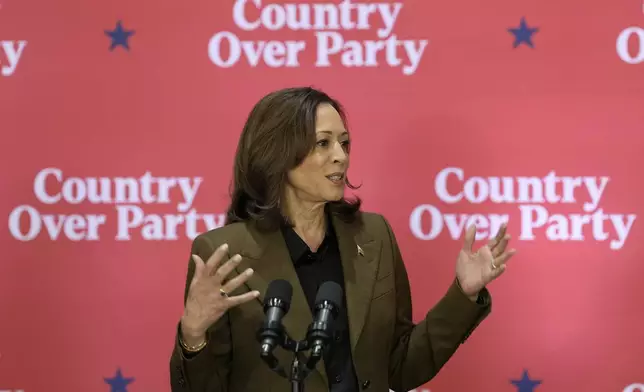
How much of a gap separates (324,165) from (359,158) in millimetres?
775

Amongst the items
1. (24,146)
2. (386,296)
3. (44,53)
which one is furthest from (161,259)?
(386,296)

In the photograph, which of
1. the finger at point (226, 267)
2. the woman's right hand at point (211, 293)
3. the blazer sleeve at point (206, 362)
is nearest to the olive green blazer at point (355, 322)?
the blazer sleeve at point (206, 362)

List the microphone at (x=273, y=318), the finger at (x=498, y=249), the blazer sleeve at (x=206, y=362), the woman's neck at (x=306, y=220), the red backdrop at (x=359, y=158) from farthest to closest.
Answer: the red backdrop at (x=359, y=158), the woman's neck at (x=306, y=220), the finger at (x=498, y=249), the blazer sleeve at (x=206, y=362), the microphone at (x=273, y=318)

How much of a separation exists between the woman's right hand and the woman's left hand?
0.54 metres

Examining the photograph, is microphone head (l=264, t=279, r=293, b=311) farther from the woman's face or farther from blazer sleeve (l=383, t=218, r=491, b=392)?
blazer sleeve (l=383, t=218, r=491, b=392)

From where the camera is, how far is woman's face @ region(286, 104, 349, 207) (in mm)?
1939

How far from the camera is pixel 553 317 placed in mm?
2670

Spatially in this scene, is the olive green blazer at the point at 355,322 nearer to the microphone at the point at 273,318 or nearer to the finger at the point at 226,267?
the finger at the point at 226,267

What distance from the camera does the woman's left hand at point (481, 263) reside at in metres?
→ 1.87

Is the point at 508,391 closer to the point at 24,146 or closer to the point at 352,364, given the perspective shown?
the point at 352,364

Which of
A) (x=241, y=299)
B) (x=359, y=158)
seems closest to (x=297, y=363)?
(x=241, y=299)

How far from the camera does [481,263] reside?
1.90 metres

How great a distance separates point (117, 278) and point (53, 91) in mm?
678

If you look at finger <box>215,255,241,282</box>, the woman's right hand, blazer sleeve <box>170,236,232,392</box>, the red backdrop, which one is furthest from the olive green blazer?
the red backdrop
